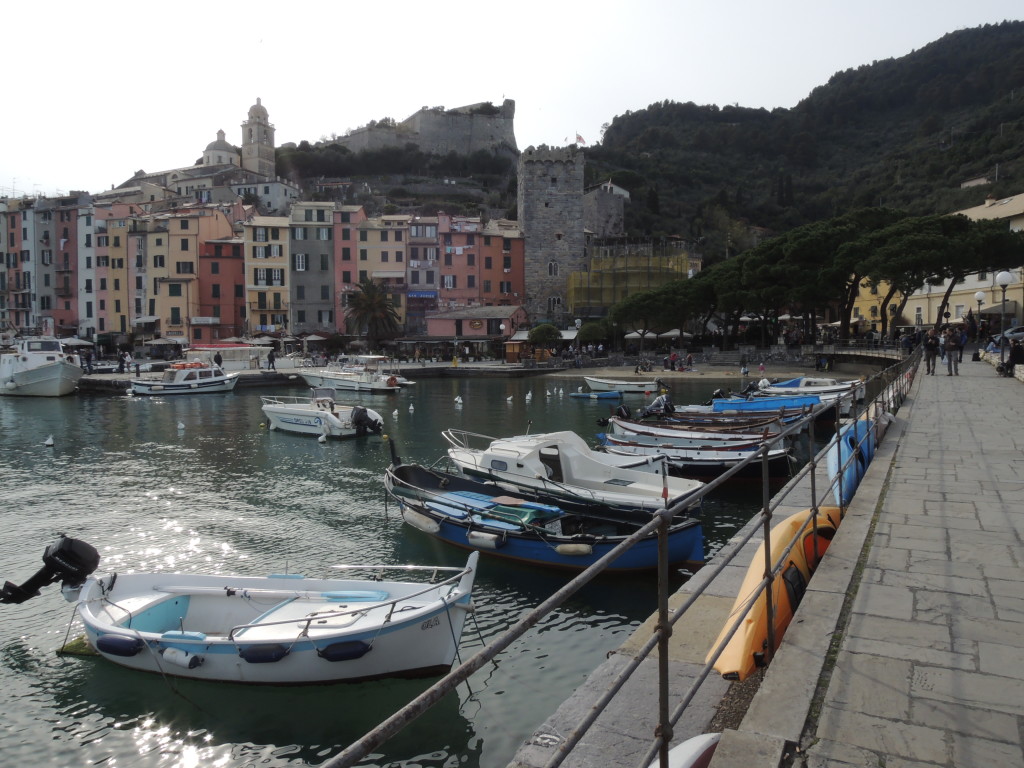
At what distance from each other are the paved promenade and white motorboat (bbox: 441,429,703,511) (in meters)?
7.03

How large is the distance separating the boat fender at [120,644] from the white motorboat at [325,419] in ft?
65.1

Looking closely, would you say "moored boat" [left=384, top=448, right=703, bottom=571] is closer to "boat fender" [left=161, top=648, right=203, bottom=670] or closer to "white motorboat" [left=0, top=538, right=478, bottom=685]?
"white motorboat" [left=0, top=538, right=478, bottom=685]

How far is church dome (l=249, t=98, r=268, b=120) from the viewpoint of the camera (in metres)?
115

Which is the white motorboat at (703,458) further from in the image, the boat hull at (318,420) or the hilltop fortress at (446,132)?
the hilltop fortress at (446,132)

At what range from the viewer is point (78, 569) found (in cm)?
1013

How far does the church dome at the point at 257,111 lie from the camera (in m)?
115

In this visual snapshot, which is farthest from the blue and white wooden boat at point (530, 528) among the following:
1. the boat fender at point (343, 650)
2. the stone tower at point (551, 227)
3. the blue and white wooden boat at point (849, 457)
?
the stone tower at point (551, 227)

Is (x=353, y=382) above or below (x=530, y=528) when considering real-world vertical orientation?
above

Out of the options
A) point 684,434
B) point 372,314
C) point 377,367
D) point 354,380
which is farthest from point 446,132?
point 684,434

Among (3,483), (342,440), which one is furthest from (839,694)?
(342,440)

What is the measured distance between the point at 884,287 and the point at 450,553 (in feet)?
197

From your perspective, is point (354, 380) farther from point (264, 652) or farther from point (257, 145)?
point (257, 145)

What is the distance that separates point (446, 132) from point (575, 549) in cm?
11573

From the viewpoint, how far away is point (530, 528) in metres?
12.7
